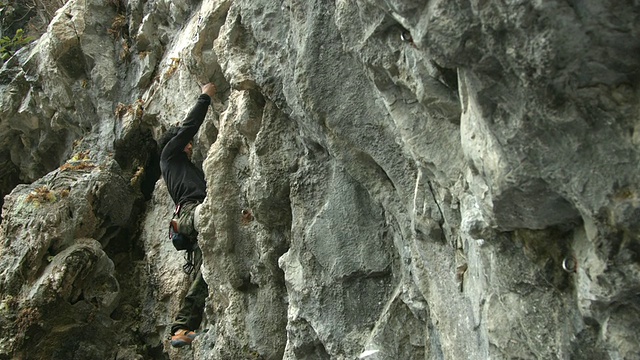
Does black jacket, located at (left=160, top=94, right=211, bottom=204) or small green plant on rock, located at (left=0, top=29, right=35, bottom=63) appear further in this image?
small green plant on rock, located at (left=0, top=29, right=35, bottom=63)

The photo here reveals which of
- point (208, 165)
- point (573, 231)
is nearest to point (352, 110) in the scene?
point (573, 231)

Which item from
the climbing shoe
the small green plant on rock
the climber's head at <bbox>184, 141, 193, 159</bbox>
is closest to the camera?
the climbing shoe

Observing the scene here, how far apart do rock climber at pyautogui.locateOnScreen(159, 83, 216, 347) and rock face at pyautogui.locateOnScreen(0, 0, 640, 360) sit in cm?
44

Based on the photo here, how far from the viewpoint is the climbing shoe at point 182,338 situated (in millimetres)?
8516

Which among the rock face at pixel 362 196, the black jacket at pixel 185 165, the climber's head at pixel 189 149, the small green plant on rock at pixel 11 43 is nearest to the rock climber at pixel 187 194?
the black jacket at pixel 185 165

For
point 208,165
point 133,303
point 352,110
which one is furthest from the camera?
point 133,303

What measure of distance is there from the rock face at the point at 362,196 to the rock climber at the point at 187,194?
437 millimetres

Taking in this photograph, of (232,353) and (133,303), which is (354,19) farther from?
(133,303)

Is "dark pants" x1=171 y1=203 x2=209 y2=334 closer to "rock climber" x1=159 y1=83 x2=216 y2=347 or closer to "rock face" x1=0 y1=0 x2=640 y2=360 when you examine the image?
"rock climber" x1=159 y1=83 x2=216 y2=347

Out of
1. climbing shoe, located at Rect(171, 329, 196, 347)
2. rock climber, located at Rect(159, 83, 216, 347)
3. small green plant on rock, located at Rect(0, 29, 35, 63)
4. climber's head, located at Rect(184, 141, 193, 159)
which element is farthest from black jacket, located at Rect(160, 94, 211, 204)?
small green plant on rock, located at Rect(0, 29, 35, 63)

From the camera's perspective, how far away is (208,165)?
7.99 metres

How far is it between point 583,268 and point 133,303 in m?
9.45

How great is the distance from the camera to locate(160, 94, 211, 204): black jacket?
880 centimetres

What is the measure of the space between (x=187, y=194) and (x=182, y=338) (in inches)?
81.3
